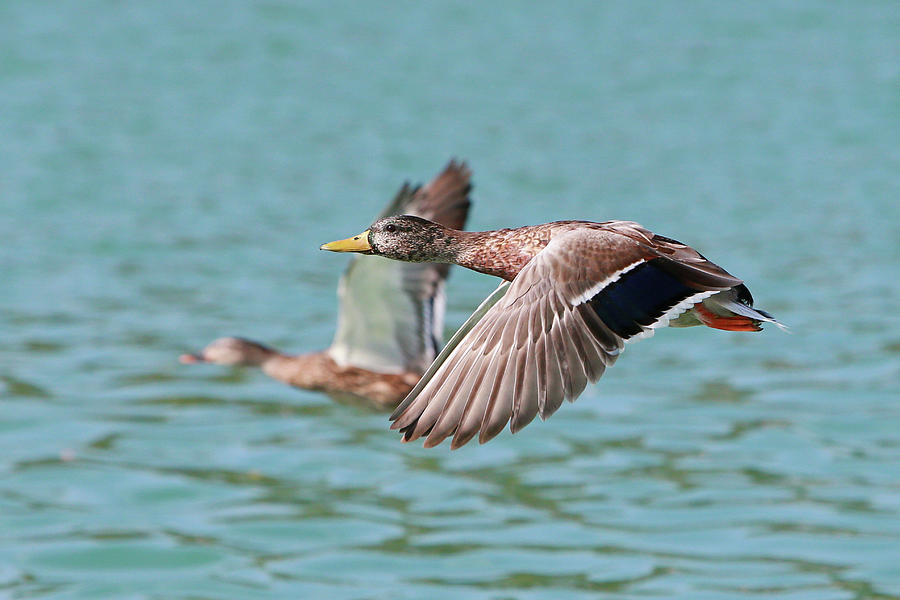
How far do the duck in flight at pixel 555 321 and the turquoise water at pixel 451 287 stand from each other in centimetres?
402

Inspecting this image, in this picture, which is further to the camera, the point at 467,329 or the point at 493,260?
the point at 493,260

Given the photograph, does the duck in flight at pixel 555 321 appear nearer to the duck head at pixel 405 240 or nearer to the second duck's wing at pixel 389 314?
the duck head at pixel 405 240

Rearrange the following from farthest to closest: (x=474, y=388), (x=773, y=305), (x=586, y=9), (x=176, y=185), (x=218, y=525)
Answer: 1. (x=586, y=9)
2. (x=176, y=185)
3. (x=773, y=305)
4. (x=218, y=525)
5. (x=474, y=388)

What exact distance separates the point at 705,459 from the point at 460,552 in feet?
8.92

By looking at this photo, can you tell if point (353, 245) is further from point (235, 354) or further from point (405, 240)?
point (235, 354)

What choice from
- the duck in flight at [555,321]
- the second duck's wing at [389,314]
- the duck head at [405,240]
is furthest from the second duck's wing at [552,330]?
the second duck's wing at [389,314]

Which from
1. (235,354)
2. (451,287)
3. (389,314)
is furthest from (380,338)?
(451,287)

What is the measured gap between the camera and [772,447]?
12.2 meters

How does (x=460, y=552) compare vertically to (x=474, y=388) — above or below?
below

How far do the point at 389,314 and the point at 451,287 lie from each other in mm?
6880

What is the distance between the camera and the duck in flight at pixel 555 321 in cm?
532

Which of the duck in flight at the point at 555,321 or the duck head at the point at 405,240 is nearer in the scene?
the duck in flight at the point at 555,321

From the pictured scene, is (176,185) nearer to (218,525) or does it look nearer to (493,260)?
(218,525)

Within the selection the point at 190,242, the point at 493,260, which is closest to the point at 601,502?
the point at 493,260
